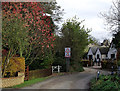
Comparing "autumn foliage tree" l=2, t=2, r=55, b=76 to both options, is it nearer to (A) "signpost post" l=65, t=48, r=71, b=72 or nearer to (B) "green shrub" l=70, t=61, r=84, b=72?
(A) "signpost post" l=65, t=48, r=71, b=72

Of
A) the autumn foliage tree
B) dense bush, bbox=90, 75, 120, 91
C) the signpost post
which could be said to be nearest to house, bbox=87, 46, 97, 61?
the signpost post

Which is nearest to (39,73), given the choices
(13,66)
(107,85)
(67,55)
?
(13,66)

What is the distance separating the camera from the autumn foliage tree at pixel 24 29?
14.1 m

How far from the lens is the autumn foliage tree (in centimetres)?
1414

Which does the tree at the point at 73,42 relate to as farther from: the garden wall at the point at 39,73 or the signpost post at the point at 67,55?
the garden wall at the point at 39,73

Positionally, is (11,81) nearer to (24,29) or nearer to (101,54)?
(24,29)

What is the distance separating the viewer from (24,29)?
15500 mm

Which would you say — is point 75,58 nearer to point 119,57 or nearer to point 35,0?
point 119,57

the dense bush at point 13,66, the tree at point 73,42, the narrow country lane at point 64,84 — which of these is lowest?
the narrow country lane at point 64,84

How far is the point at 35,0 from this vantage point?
745 inches

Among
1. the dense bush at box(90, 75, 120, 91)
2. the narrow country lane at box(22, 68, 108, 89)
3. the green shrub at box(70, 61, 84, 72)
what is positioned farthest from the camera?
the green shrub at box(70, 61, 84, 72)

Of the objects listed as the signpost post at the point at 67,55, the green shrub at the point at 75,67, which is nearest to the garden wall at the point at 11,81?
the signpost post at the point at 67,55

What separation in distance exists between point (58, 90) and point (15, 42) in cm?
599

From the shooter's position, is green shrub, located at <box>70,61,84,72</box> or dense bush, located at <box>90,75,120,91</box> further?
green shrub, located at <box>70,61,84,72</box>
